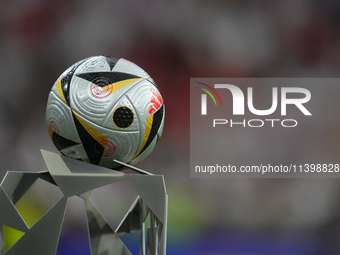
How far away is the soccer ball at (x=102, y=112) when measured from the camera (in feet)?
6.31

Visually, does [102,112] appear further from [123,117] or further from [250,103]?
[250,103]

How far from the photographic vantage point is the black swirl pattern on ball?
1.93m

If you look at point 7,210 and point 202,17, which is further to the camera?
point 202,17

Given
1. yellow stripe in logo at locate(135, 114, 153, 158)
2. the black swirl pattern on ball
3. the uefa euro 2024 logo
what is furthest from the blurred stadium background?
the black swirl pattern on ball

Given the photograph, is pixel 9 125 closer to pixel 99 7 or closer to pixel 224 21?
pixel 99 7

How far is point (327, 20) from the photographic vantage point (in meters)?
3.82

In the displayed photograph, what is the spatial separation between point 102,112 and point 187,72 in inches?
80.7

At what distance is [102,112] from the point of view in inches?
75.4

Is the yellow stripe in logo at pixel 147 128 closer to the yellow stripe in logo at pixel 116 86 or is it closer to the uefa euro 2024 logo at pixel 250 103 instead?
the yellow stripe in logo at pixel 116 86

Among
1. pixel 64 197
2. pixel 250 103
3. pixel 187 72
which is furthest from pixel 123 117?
pixel 250 103

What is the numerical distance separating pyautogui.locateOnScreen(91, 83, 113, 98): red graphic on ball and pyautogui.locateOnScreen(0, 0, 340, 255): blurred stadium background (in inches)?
75.0

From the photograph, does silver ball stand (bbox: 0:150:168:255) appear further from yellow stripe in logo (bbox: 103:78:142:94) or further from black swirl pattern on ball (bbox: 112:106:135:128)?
yellow stripe in logo (bbox: 103:78:142:94)

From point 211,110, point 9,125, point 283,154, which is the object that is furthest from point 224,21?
point 9,125

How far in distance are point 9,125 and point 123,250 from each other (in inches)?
82.0
